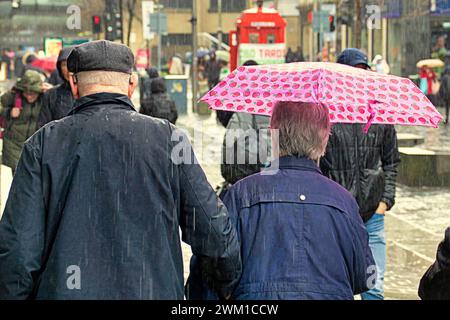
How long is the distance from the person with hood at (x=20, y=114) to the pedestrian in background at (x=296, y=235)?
6731 millimetres

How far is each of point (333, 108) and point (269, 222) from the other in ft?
5.67

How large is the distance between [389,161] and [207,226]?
3.47 meters

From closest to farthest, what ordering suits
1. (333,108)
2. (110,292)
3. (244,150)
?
1. (110,292)
2. (333,108)
3. (244,150)

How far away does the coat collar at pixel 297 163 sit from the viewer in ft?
12.8

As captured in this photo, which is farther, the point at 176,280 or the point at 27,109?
the point at 27,109

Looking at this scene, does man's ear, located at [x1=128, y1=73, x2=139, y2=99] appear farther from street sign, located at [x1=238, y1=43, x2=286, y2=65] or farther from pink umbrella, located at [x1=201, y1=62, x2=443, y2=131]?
street sign, located at [x1=238, y1=43, x2=286, y2=65]

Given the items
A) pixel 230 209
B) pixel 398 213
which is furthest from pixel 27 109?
pixel 230 209

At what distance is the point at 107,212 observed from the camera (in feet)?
11.7

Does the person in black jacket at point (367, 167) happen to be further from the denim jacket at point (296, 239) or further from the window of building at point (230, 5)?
the window of building at point (230, 5)

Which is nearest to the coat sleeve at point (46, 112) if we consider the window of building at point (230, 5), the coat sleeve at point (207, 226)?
the coat sleeve at point (207, 226)

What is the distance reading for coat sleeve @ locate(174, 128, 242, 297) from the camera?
144 inches

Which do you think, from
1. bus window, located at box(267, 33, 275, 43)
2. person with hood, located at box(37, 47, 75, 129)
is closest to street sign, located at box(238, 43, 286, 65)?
bus window, located at box(267, 33, 275, 43)
